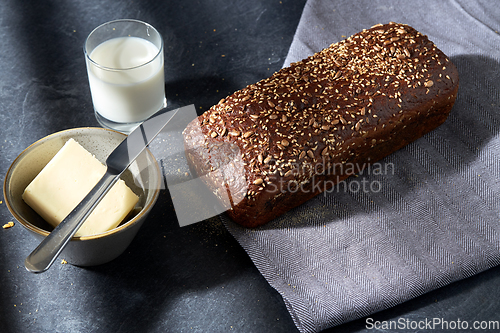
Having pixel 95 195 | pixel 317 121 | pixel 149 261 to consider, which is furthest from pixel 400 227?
pixel 95 195

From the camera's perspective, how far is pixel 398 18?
6.11 feet

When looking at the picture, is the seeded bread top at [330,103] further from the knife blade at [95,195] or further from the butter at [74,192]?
the butter at [74,192]

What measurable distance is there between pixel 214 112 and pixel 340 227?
1.60ft

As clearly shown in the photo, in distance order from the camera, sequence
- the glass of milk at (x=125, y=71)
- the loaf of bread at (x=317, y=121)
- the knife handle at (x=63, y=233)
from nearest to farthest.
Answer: the knife handle at (x=63, y=233), the loaf of bread at (x=317, y=121), the glass of milk at (x=125, y=71)

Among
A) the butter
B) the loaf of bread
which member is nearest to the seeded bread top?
the loaf of bread

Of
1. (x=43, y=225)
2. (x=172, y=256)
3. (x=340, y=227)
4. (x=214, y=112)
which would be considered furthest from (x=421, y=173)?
(x=43, y=225)

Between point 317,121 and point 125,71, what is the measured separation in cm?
56

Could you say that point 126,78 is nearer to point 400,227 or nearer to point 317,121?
point 317,121

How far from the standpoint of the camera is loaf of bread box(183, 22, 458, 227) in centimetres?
121

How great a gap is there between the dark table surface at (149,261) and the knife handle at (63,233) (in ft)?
0.77

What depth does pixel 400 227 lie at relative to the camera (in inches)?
51.5

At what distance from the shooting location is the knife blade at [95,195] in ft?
3.10

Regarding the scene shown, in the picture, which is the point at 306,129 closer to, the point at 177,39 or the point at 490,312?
the point at 490,312

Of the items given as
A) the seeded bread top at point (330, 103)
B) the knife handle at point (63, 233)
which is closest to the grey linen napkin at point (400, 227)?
the seeded bread top at point (330, 103)
